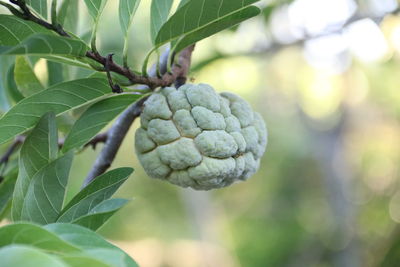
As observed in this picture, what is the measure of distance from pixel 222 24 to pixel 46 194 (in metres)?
0.48

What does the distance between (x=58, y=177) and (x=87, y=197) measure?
13 cm

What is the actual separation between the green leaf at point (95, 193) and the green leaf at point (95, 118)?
0.17m

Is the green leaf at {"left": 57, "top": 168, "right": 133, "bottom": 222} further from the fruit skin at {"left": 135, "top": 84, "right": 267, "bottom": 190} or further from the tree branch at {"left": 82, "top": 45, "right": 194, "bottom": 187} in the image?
the tree branch at {"left": 82, "top": 45, "right": 194, "bottom": 187}

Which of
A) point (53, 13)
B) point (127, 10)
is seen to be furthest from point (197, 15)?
point (53, 13)

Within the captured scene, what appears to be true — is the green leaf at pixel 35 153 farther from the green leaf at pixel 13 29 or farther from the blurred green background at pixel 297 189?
the blurred green background at pixel 297 189

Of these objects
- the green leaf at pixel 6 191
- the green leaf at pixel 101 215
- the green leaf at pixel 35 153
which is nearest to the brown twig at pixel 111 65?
the green leaf at pixel 35 153

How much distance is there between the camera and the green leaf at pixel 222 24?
107cm

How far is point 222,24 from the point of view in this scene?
1107 millimetres

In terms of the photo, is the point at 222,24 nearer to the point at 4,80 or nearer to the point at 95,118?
the point at 95,118

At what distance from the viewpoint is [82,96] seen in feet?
3.70

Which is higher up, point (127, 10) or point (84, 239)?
point (127, 10)

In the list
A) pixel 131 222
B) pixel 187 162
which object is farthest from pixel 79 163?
pixel 187 162

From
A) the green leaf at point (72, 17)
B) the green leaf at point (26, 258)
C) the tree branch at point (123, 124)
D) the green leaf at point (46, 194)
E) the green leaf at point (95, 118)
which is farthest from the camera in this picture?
the green leaf at point (72, 17)

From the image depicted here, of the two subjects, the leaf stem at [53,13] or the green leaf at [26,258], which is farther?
the leaf stem at [53,13]
